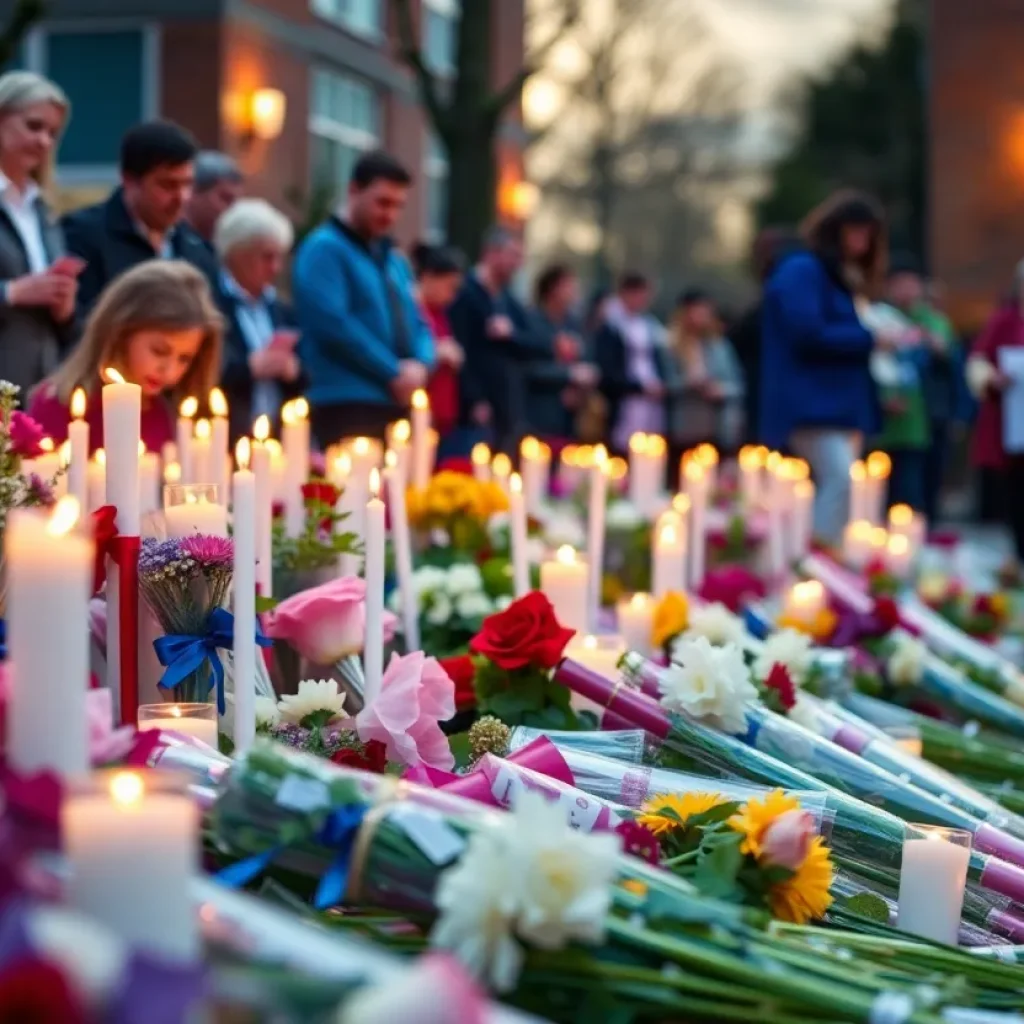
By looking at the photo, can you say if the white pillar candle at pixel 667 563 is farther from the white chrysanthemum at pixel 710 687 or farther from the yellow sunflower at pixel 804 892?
the yellow sunflower at pixel 804 892

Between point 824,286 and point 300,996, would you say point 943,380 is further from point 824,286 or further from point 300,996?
Answer: point 300,996

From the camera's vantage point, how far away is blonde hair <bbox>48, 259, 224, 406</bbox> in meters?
4.47

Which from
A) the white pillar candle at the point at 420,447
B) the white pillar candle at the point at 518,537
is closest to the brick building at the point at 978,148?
the white pillar candle at the point at 420,447

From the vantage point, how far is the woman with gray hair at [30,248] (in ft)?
17.3

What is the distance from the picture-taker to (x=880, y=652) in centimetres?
534

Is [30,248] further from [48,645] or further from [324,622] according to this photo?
[48,645]

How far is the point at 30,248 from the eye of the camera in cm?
575

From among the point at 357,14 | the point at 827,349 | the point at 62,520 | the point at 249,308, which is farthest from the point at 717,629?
the point at 357,14

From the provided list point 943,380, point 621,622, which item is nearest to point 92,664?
point 621,622

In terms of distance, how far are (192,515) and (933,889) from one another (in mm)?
1177

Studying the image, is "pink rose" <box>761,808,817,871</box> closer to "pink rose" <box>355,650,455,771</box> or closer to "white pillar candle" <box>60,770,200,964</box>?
"pink rose" <box>355,650,455,771</box>

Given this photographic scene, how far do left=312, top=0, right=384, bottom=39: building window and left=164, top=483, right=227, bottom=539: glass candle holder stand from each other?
1775cm

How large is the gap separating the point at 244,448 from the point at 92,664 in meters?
0.54

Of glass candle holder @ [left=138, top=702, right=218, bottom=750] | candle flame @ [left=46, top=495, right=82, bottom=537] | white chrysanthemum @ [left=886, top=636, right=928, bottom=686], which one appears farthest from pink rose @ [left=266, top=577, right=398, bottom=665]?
white chrysanthemum @ [left=886, top=636, right=928, bottom=686]
